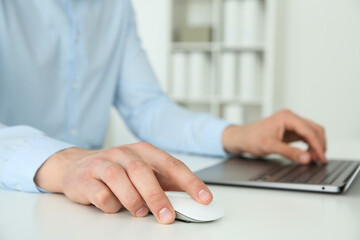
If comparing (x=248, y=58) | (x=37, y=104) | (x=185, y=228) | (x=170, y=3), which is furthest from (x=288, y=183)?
(x=170, y=3)

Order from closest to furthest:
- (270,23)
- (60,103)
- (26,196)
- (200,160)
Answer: (26,196) → (200,160) → (60,103) → (270,23)

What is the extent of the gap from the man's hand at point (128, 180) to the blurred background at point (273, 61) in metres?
2.67

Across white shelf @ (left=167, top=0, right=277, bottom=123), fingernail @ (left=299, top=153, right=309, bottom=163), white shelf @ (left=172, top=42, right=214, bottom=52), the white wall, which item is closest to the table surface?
fingernail @ (left=299, top=153, right=309, bottom=163)

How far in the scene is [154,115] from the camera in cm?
134

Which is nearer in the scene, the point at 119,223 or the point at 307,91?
the point at 119,223

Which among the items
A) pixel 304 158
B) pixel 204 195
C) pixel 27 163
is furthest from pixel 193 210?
pixel 304 158

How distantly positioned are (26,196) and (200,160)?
51 centimetres

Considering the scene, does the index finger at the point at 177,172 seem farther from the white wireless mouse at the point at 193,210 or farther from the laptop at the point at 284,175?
the laptop at the point at 284,175

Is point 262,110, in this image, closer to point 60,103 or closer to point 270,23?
point 270,23

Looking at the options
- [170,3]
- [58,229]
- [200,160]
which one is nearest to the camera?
A: [58,229]

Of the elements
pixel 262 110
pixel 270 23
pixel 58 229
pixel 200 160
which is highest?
pixel 270 23

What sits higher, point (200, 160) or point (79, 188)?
point (79, 188)

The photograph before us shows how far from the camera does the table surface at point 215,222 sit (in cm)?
44

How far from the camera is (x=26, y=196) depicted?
0.60 meters
